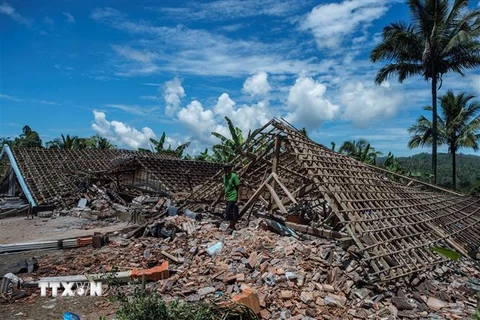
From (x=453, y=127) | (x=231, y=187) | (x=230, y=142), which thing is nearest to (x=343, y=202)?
(x=231, y=187)

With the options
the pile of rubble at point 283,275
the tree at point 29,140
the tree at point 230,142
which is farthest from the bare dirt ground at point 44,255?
the tree at point 29,140

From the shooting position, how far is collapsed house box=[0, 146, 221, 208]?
17.1 m

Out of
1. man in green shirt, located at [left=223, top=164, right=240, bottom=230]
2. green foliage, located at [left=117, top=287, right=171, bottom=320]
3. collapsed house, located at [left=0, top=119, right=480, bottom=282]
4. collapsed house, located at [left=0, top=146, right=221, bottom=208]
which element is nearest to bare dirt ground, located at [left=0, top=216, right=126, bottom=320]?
green foliage, located at [left=117, top=287, right=171, bottom=320]

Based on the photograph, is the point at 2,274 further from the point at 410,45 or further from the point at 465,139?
the point at 465,139

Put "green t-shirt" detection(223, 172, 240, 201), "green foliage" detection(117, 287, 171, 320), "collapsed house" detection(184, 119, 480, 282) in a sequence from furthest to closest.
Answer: "green t-shirt" detection(223, 172, 240, 201), "collapsed house" detection(184, 119, 480, 282), "green foliage" detection(117, 287, 171, 320)

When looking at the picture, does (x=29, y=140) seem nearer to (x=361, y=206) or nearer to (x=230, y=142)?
(x=230, y=142)

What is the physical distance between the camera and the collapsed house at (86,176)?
17078 millimetres

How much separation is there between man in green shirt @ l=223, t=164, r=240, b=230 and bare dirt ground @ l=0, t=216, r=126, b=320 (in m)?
3.72

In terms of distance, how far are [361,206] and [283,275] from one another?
258 centimetres

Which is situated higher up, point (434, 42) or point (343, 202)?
point (434, 42)

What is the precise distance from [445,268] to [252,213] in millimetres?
5089

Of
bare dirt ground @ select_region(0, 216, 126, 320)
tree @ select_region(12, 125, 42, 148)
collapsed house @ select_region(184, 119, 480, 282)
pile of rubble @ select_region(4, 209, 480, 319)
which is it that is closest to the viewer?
bare dirt ground @ select_region(0, 216, 126, 320)

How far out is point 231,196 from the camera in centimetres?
907

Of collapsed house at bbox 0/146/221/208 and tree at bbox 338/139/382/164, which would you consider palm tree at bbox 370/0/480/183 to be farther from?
collapsed house at bbox 0/146/221/208
